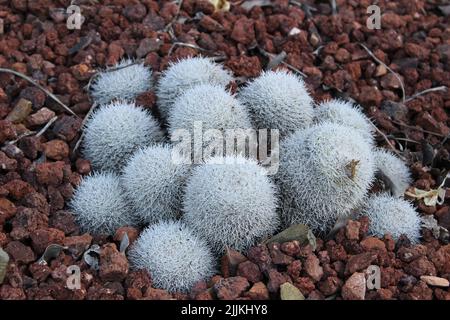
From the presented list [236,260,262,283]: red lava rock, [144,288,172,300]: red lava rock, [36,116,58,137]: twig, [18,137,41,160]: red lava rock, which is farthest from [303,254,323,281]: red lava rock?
[36,116,58,137]: twig

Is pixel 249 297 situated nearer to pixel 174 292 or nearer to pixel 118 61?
pixel 174 292

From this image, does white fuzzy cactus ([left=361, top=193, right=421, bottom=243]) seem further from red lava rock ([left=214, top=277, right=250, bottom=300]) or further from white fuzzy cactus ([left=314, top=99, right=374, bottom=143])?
red lava rock ([left=214, top=277, right=250, bottom=300])

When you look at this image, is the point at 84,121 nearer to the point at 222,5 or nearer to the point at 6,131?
the point at 6,131

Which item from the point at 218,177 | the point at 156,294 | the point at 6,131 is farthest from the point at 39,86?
the point at 156,294

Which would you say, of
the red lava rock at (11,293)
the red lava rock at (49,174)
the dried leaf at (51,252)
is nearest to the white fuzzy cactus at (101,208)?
the red lava rock at (49,174)

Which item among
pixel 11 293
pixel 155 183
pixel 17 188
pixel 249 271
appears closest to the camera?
pixel 11 293

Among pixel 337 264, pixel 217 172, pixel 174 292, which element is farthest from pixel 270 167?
pixel 174 292
